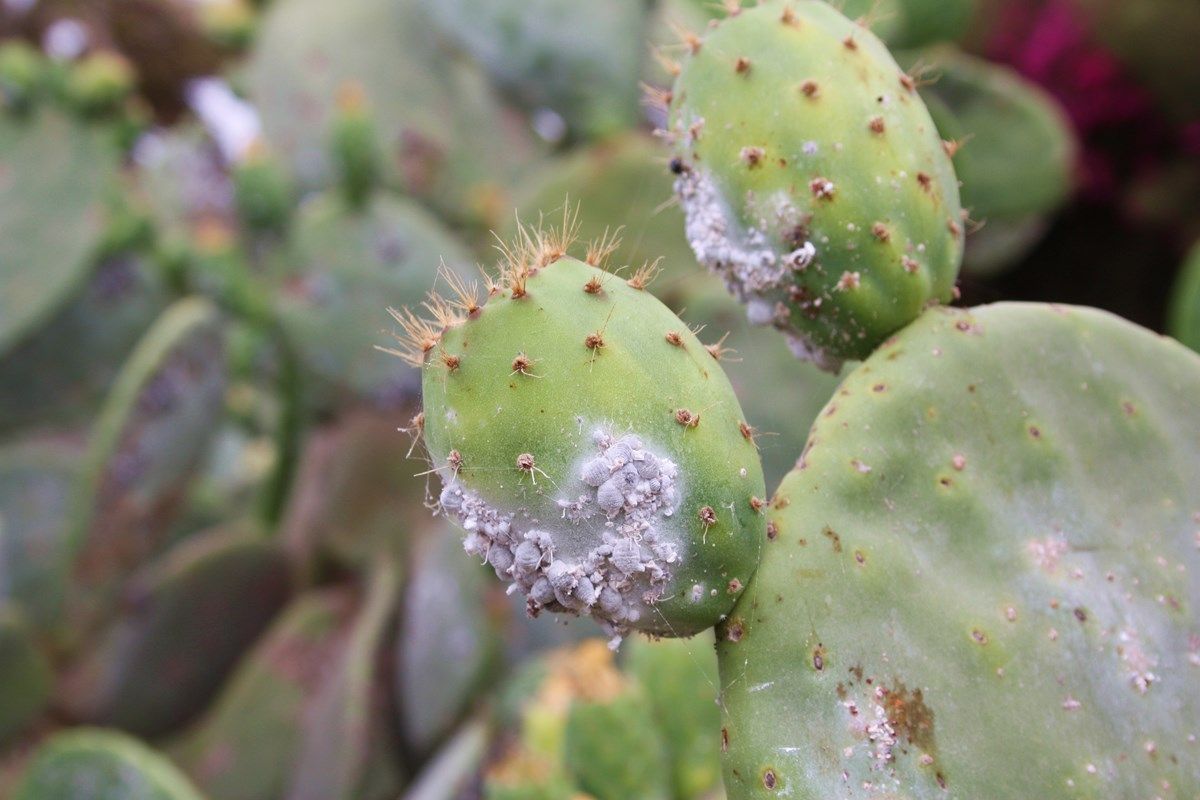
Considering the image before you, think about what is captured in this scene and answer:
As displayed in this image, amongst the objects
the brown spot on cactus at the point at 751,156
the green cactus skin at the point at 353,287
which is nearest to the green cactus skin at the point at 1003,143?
the green cactus skin at the point at 353,287

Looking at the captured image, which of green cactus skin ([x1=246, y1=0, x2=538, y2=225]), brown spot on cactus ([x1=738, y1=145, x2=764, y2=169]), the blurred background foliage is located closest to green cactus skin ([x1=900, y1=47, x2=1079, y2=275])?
the blurred background foliage

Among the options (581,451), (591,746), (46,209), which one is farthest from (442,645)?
(581,451)

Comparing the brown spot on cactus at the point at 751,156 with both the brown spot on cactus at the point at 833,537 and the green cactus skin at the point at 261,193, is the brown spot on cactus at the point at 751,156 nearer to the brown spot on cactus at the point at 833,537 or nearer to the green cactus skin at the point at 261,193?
the brown spot on cactus at the point at 833,537

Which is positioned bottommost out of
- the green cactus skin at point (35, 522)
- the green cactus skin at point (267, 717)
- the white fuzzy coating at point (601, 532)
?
the green cactus skin at point (267, 717)

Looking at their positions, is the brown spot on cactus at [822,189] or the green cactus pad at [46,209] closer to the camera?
the brown spot on cactus at [822,189]

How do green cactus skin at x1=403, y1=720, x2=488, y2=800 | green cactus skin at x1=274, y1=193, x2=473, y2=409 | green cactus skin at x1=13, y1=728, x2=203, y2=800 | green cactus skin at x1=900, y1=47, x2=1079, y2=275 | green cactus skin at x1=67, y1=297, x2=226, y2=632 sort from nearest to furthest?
green cactus skin at x1=13, y1=728, x2=203, y2=800 → green cactus skin at x1=403, y1=720, x2=488, y2=800 → green cactus skin at x1=67, y1=297, x2=226, y2=632 → green cactus skin at x1=274, y1=193, x2=473, y2=409 → green cactus skin at x1=900, y1=47, x2=1079, y2=275

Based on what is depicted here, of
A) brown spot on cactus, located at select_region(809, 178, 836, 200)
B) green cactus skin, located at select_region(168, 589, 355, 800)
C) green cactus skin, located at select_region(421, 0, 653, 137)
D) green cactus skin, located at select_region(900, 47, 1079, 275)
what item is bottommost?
green cactus skin, located at select_region(168, 589, 355, 800)

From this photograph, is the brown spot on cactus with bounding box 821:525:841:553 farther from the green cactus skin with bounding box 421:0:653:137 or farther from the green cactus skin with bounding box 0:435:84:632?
the green cactus skin with bounding box 0:435:84:632
